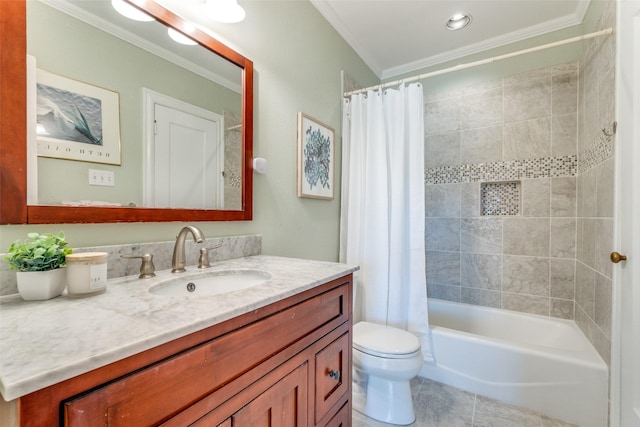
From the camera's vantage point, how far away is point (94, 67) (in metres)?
0.89

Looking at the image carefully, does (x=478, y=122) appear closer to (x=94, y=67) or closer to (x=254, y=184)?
(x=254, y=184)

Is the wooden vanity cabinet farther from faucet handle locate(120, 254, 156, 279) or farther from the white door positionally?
the white door

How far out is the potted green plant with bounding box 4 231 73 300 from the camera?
2.19 feet

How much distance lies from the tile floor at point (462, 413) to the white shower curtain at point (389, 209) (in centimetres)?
26

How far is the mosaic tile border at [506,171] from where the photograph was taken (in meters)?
2.16

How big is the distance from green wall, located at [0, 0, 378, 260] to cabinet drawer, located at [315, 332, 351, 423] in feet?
2.17

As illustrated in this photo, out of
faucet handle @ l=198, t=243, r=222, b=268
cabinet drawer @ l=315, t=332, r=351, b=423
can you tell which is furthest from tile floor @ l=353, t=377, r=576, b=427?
faucet handle @ l=198, t=243, r=222, b=268

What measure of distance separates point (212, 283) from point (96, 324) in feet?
1.75

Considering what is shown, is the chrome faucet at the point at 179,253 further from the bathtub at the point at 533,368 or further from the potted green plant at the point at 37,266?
the bathtub at the point at 533,368

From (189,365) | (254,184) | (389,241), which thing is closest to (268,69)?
(254,184)

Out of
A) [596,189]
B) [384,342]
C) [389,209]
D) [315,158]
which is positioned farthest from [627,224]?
[315,158]

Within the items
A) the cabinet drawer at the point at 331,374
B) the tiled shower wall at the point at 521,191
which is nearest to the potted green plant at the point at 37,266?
the cabinet drawer at the point at 331,374

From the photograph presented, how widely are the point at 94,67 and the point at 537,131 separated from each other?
9.17 ft

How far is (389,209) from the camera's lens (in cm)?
198
